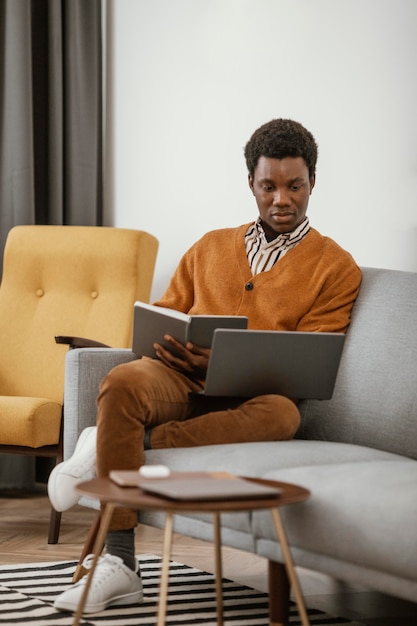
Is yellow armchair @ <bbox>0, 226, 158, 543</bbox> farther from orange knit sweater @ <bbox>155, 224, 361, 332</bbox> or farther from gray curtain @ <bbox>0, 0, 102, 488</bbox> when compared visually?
orange knit sweater @ <bbox>155, 224, 361, 332</bbox>

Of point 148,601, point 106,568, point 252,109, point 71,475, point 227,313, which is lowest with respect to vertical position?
point 148,601

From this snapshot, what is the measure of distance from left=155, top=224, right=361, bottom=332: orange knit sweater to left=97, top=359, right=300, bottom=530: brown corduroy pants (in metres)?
0.29

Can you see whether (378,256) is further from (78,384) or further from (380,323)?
(78,384)

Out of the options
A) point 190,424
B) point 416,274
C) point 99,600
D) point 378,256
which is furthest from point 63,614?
point 378,256

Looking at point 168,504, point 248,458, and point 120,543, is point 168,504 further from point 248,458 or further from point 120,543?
point 120,543

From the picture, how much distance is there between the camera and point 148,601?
231 centimetres

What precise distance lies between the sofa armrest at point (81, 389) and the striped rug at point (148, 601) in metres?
0.33

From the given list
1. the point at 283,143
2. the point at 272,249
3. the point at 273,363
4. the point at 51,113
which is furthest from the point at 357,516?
the point at 51,113

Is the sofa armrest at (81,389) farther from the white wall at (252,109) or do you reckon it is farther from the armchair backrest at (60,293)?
the white wall at (252,109)

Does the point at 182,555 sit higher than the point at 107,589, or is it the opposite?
the point at 107,589

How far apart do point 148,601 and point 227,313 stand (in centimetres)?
77

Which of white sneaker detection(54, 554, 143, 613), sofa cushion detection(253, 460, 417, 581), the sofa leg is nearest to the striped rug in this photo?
white sneaker detection(54, 554, 143, 613)

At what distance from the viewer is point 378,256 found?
124 inches

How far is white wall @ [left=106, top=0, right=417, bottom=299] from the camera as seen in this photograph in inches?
122
